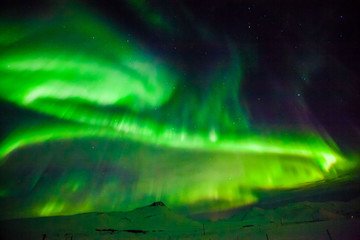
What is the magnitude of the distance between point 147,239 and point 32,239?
51695mm

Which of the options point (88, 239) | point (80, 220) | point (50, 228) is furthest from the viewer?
point (80, 220)

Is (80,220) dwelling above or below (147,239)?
above

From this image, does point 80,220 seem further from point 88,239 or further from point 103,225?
point 88,239

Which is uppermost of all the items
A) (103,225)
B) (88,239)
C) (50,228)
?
(103,225)

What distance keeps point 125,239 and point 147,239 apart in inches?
386

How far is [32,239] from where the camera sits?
10675 centimetres

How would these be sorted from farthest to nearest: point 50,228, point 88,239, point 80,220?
point 80,220, point 50,228, point 88,239

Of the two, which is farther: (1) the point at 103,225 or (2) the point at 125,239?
(1) the point at 103,225

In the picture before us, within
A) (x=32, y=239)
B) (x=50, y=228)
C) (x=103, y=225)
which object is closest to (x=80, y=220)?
(x=103, y=225)

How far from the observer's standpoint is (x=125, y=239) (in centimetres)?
10588

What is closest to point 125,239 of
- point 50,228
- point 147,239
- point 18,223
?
point 147,239

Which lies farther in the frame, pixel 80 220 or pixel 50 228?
pixel 80 220

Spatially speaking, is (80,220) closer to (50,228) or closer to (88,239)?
(50,228)

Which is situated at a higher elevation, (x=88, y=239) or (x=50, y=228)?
(x=50, y=228)
